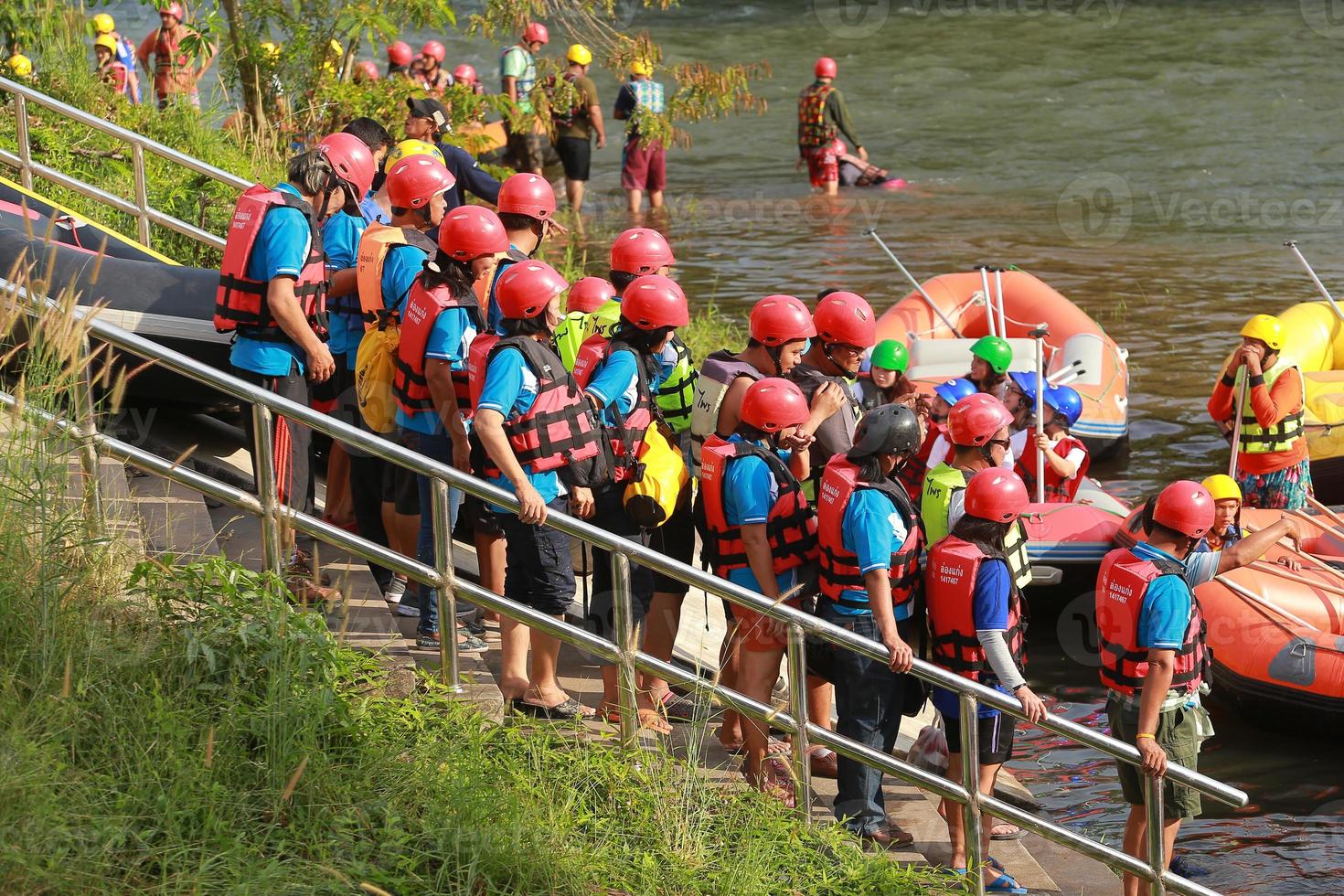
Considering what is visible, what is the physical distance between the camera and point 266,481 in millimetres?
4301

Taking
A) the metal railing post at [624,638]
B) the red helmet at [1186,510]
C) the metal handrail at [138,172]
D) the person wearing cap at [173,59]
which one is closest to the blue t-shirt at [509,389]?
the metal railing post at [624,638]

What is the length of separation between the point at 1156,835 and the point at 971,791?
59cm

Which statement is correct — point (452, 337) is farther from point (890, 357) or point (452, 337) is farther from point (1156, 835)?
point (890, 357)

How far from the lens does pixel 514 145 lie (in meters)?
17.0

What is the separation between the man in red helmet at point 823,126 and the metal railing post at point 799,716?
1423 centimetres

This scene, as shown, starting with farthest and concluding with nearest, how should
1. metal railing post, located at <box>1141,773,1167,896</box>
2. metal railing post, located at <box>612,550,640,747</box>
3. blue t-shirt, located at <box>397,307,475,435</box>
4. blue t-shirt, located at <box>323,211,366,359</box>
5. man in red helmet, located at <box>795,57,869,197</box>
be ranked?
man in red helmet, located at <box>795,57,869,197</box>, blue t-shirt, located at <box>323,211,366,359</box>, blue t-shirt, located at <box>397,307,475,435</box>, metal railing post, located at <box>1141,773,1167,896</box>, metal railing post, located at <box>612,550,640,747</box>

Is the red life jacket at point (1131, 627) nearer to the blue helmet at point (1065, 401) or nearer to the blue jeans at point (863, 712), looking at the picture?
the blue jeans at point (863, 712)

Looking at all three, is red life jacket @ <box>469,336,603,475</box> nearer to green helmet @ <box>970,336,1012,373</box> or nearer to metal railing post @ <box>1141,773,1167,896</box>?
metal railing post @ <box>1141,773,1167,896</box>

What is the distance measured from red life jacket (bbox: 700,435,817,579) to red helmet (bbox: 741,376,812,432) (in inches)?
3.5

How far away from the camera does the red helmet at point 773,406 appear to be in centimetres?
499

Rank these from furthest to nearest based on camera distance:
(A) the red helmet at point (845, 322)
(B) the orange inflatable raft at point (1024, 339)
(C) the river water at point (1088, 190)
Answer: (B) the orange inflatable raft at point (1024, 339) → (C) the river water at point (1088, 190) → (A) the red helmet at point (845, 322)

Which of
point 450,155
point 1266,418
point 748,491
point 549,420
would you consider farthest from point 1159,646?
point 450,155

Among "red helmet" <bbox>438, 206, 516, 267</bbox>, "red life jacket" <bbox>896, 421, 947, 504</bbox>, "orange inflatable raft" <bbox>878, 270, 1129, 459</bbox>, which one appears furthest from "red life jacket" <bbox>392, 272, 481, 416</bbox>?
"orange inflatable raft" <bbox>878, 270, 1129, 459</bbox>

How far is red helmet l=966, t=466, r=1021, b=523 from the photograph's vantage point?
16.0 ft
